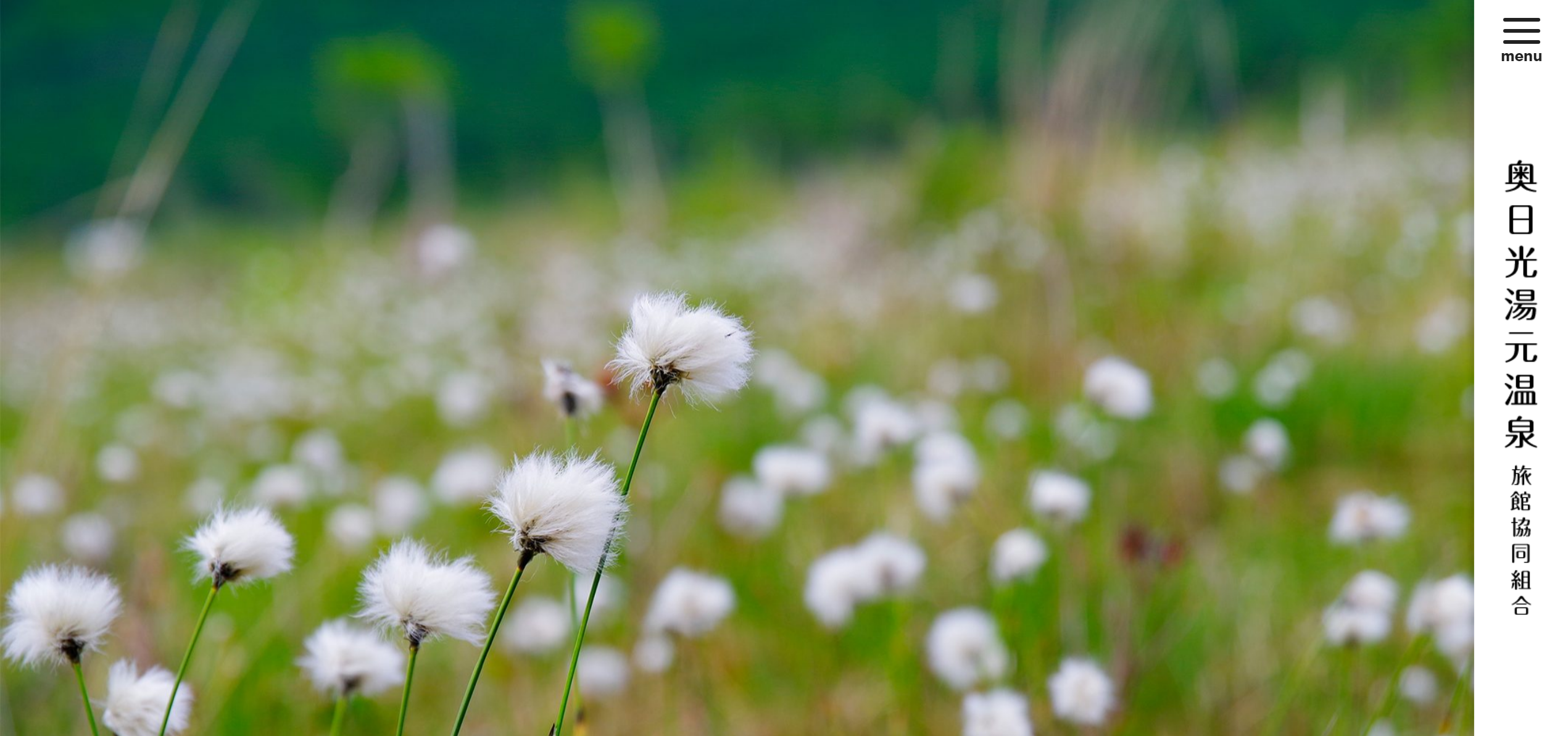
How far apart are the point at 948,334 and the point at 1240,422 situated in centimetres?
144

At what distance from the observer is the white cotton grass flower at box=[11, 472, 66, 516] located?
1.94 metres

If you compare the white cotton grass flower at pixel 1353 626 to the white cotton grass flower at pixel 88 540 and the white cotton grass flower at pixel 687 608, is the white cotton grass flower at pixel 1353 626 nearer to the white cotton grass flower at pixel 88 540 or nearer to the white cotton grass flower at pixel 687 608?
the white cotton grass flower at pixel 687 608

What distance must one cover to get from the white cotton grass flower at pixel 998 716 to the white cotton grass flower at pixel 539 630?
78 centimetres

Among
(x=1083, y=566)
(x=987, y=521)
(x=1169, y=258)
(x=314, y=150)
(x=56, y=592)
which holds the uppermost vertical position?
(x=314, y=150)

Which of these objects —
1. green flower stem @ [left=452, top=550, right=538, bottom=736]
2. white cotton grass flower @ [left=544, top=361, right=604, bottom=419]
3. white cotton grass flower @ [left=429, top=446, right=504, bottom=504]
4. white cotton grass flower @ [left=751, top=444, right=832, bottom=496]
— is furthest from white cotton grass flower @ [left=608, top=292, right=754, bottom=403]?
white cotton grass flower @ [left=429, top=446, right=504, bottom=504]

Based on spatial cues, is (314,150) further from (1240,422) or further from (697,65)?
(1240,422)

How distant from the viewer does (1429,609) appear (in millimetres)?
1390

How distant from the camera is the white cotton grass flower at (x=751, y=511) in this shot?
2.31m

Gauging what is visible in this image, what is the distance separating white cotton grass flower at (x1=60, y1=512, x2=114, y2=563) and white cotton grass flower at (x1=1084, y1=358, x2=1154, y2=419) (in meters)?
2.14

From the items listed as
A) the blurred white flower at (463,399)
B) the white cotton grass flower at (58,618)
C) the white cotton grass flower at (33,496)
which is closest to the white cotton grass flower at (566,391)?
the white cotton grass flower at (58,618)

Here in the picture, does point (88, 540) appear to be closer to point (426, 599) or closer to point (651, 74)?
point (426, 599)

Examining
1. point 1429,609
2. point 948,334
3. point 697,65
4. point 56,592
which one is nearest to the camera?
point 56,592

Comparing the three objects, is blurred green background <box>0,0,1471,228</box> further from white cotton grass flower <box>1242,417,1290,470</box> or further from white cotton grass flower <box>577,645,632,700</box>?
white cotton grass flower <box>577,645,632,700</box>
